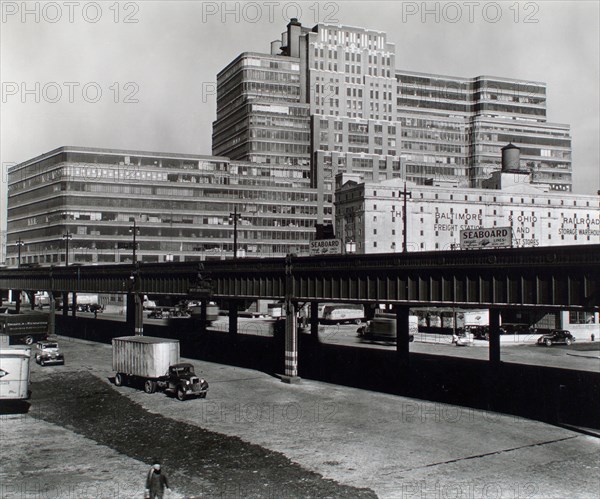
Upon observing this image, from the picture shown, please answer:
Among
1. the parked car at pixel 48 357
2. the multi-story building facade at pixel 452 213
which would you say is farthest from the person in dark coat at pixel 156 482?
the multi-story building facade at pixel 452 213

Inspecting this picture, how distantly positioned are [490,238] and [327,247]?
12966 mm

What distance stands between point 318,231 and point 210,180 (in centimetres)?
3138

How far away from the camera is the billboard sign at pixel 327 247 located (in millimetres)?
48188

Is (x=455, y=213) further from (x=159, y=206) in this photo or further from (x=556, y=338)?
(x=556, y=338)

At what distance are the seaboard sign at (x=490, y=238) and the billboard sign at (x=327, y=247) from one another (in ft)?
31.4

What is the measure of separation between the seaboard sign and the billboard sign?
958 cm

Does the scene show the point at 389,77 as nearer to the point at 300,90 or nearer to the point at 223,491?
the point at 300,90

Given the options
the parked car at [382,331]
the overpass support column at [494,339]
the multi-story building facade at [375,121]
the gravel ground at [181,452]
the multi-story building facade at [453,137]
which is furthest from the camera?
the multi-story building facade at [453,137]

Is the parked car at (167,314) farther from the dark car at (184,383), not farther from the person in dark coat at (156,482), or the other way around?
the person in dark coat at (156,482)

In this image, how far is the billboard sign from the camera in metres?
48.2

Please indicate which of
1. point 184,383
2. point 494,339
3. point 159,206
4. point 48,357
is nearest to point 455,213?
point 159,206

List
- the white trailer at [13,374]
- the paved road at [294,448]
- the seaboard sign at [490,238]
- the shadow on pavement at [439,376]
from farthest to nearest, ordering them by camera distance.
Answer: the seaboard sign at [490,238] → the shadow on pavement at [439,376] → the white trailer at [13,374] → the paved road at [294,448]

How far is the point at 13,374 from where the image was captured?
35938 mm

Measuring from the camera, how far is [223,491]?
76.9 feet
